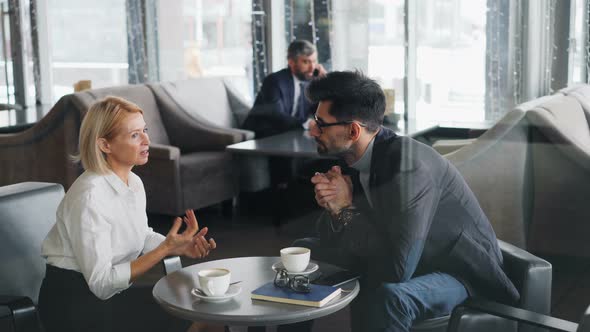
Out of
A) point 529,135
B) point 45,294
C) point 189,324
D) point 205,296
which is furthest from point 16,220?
point 529,135

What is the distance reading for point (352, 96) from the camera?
1498 mm

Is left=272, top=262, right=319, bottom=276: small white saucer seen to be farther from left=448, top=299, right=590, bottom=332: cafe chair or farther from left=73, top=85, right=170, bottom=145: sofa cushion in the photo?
left=73, top=85, right=170, bottom=145: sofa cushion

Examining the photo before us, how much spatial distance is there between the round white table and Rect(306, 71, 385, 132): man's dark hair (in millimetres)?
303

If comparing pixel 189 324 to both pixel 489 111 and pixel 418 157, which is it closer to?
pixel 418 157

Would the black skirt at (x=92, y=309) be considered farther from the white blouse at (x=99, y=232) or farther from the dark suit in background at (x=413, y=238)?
the dark suit in background at (x=413, y=238)

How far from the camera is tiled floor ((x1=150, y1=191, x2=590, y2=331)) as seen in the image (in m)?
1.33

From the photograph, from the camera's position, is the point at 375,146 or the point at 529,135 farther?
the point at 375,146

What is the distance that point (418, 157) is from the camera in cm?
146

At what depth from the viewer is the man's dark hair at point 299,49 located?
65.0 inches

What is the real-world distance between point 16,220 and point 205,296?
22.2 inches

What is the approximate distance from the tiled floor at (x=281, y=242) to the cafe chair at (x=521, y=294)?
26 mm

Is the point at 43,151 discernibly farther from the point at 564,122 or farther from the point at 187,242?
the point at 564,122

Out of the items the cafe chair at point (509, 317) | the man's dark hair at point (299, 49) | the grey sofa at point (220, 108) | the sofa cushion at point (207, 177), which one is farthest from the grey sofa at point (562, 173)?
the sofa cushion at point (207, 177)

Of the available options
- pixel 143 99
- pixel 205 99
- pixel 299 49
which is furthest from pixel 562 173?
pixel 205 99
